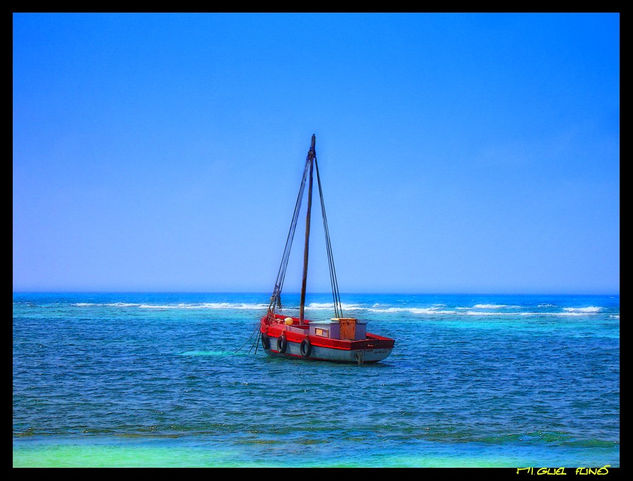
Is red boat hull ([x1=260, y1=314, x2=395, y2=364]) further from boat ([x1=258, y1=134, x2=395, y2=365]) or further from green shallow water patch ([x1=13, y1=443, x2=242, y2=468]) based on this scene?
green shallow water patch ([x1=13, y1=443, x2=242, y2=468])

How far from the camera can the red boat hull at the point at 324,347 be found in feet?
105

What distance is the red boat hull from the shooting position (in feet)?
105

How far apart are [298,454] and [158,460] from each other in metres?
3.29

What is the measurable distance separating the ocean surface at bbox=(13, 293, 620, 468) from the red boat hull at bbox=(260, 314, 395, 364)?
0.62 m

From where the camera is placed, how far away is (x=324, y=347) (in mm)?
32562

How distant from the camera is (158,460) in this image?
14008 mm
